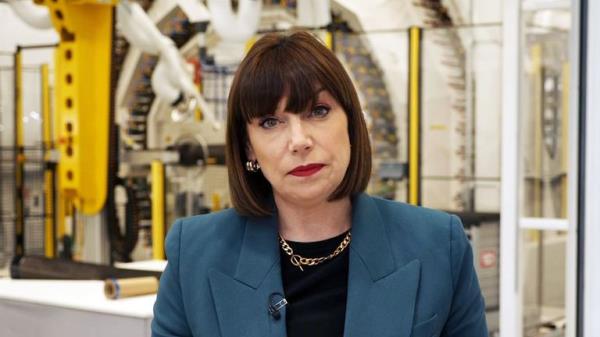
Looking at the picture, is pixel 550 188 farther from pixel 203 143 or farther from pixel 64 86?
pixel 64 86

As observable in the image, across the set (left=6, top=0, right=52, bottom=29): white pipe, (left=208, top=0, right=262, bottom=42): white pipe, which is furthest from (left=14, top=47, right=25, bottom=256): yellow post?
(left=208, top=0, right=262, bottom=42): white pipe

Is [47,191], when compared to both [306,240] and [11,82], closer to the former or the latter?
[11,82]

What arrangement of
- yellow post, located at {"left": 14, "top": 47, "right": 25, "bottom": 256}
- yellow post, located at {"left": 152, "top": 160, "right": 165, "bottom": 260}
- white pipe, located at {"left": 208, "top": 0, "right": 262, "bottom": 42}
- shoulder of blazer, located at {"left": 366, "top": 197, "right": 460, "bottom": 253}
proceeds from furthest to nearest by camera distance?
yellow post, located at {"left": 14, "top": 47, "right": 25, "bottom": 256}, yellow post, located at {"left": 152, "top": 160, "right": 165, "bottom": 260}, white pipe, located at {"left": 208, "top": 0, "right": 262, "bottom": 42}, shoulder of blazer, located at {"left": 366, "top": 197, "right": 460, "bottom": 253}

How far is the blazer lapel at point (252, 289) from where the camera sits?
133 centimetres

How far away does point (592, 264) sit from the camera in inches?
44.6

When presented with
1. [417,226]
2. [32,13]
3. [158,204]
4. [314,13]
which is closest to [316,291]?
[417,226]

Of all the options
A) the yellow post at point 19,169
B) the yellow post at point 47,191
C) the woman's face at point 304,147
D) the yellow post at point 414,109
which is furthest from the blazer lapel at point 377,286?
the yellow post at point 19,169

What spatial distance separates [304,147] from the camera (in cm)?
127

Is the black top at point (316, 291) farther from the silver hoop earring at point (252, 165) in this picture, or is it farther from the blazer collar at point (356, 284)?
the silver hoop earring at point (252, 165)

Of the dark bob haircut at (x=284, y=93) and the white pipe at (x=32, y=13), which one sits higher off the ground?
the white pipe at (x=32, y=13)

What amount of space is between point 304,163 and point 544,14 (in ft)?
9.35

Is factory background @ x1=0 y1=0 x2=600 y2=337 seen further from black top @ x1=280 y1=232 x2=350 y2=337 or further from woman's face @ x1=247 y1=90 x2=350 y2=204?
woman's face @ x1=247 y1=90 x2=350 y2=204

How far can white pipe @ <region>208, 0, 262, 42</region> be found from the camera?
A: 13.4 ft

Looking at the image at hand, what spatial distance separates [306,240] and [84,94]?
346cm
